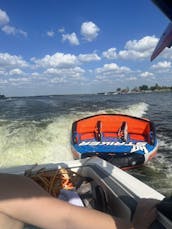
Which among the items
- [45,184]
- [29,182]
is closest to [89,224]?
[29,182]

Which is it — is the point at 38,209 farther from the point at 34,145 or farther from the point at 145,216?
the point at 34,145

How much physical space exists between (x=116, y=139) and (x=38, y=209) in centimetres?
714

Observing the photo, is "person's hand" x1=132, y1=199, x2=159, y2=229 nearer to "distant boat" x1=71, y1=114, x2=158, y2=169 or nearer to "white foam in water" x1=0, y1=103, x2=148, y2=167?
"distant boat" x1=71, y1=114, x2=158, y2=169

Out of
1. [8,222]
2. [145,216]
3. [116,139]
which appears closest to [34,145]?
[116,139]

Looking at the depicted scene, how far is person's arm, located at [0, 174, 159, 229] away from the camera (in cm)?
126

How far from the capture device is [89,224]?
4.53 ft

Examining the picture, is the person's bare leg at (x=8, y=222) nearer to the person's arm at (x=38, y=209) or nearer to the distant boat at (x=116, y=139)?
the person's arm at (x=38, y=209)

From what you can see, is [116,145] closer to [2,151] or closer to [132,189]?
[2,151]

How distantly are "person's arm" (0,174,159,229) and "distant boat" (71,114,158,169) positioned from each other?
204 inches

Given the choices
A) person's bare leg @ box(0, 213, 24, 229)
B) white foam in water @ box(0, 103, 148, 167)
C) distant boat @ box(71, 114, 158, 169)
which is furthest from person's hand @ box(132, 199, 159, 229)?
white foam in water @ box(0, 103, 148, 167)

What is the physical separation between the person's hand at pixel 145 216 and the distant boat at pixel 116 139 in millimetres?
4696

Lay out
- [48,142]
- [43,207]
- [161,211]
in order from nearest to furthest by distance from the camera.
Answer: [43,207] → [161,211] → [48,142]

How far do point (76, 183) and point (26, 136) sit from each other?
738 cm

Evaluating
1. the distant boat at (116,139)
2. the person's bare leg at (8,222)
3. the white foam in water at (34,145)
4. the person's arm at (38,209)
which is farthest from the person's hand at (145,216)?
the white foam in water at (34,145)
